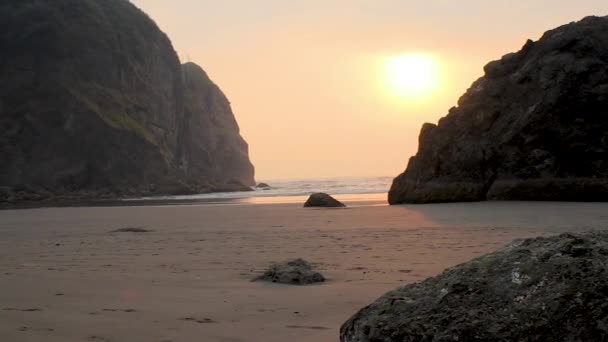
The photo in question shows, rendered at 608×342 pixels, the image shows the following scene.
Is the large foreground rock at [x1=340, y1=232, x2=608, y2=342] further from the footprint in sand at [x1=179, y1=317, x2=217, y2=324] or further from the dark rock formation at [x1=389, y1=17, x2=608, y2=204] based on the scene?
the dark rock formation at [x1=389, y1=17, x2=608, y2=204]

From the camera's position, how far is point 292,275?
17.8ft

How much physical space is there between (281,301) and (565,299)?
2.46 metres

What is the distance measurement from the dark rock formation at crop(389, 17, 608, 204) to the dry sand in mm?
4695

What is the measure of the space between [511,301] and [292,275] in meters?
3.03

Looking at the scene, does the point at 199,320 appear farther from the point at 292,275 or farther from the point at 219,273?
the point at 219,273

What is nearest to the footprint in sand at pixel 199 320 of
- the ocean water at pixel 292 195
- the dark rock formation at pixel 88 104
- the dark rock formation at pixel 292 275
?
the dark rock formation at pixel 292 275

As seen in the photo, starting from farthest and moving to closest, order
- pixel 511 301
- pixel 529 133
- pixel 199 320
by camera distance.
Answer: pixel 529 133 < pixel 199 320 < pixel 511 301

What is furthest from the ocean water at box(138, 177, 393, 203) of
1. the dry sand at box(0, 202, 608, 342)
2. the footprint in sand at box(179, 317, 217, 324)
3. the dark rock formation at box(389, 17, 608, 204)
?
the footprint in sand at box(179, 317, 217, 324)

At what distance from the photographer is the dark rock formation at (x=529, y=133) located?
16.7m

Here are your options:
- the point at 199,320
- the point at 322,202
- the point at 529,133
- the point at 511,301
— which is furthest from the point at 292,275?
the point at 322,202

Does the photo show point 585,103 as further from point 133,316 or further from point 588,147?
point 133,316

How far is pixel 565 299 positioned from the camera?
2514 millimetres

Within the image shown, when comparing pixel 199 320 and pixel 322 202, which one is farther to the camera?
pixel 322 202

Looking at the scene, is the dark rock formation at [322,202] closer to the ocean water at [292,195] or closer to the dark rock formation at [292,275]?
the ocean water at [292,195]
